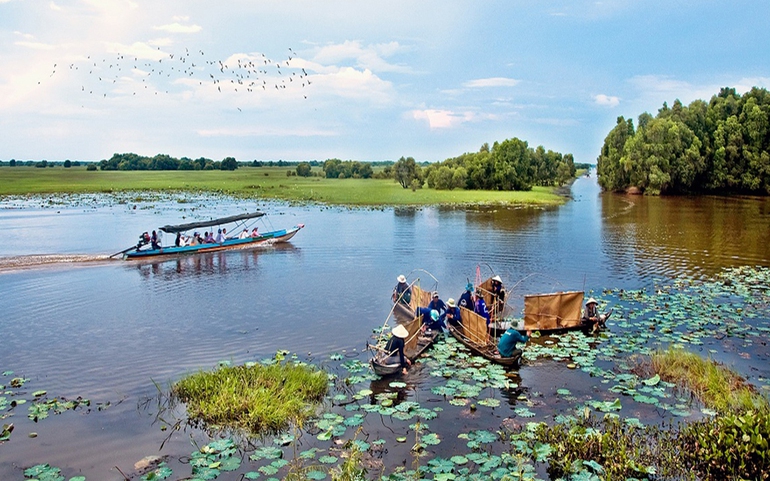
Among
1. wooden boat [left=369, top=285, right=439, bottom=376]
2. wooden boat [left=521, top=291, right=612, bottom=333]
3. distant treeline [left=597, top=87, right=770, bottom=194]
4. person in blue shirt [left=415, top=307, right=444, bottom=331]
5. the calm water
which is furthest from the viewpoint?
distant treeline [left=597, top=87, right=770, bottom=194]

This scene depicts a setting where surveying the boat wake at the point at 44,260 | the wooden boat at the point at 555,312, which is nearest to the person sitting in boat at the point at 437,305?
the wooden boat at the point at 555,312

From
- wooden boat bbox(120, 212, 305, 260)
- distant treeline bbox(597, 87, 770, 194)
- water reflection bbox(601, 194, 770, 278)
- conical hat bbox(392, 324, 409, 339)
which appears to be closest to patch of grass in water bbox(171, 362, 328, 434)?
conical hat bbox(392, 324, 409, 339)

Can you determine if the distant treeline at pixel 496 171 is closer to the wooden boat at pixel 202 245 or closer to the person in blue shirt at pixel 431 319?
the wooden boat at pixel 202 245

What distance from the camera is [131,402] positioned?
46.2 feet

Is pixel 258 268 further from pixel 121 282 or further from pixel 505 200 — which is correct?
pixel 505 200

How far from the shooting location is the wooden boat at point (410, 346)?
15242 millimetres

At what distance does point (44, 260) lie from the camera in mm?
32656

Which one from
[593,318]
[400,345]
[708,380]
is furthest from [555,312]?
[400,345]

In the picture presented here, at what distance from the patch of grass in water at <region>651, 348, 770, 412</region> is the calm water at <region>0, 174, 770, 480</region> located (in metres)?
3.46

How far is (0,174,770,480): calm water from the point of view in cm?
1426

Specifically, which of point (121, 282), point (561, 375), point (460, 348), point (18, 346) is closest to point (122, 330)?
point (18, 346)

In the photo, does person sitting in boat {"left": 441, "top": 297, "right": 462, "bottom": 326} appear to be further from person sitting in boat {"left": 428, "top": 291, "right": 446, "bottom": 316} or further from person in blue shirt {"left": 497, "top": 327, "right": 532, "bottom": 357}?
person in blue shirt {"left": 497, "top": 327, "right": 532, "bottom": 357}

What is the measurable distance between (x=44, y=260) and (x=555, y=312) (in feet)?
96.3

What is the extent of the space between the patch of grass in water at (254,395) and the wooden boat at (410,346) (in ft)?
5.29
